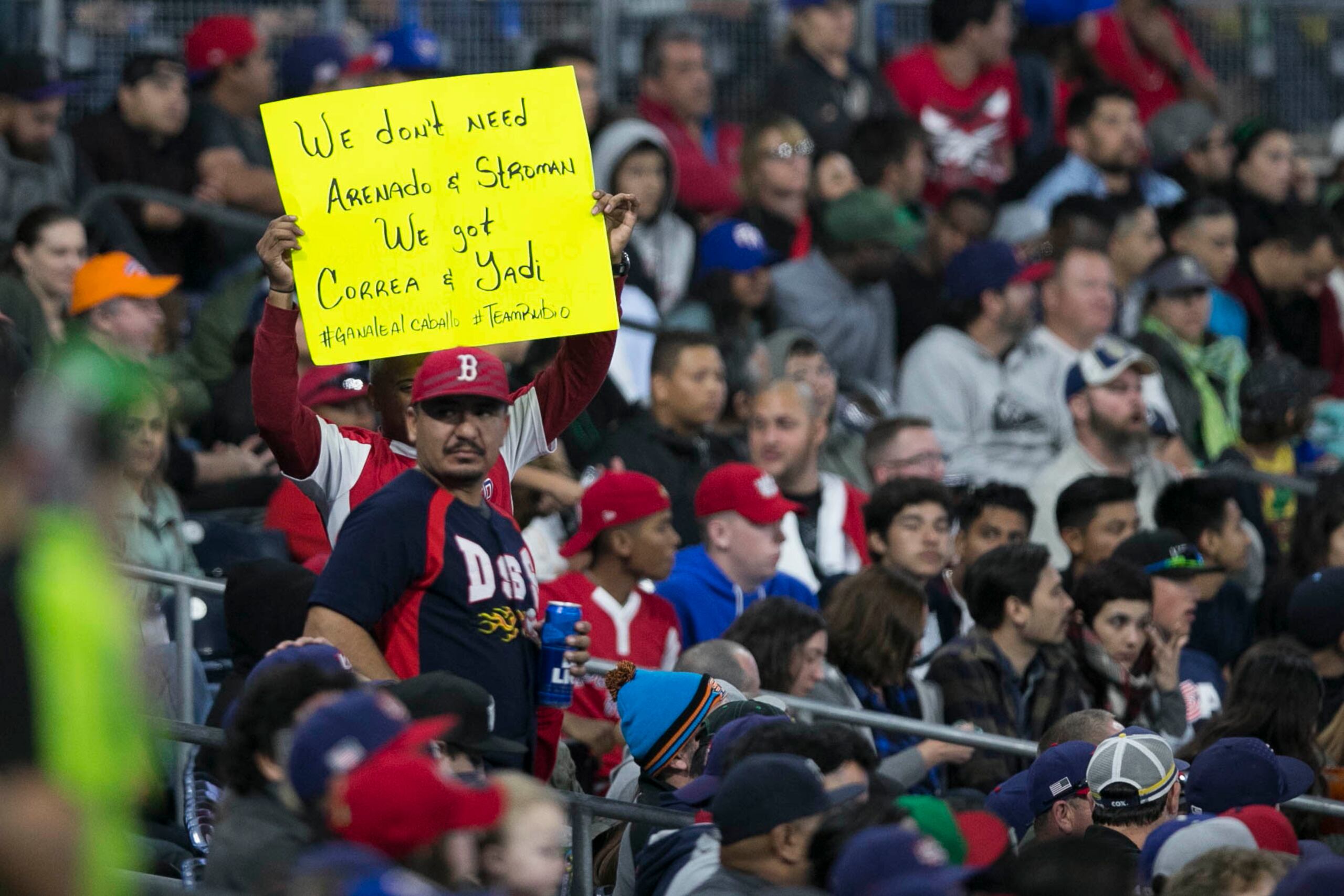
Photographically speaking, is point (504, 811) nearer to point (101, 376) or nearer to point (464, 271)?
point (101, 376)

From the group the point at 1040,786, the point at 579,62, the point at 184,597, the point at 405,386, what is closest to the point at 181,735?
the point at 405,386

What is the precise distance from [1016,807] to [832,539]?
3.21 metres

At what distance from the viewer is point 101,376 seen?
10.8 feet

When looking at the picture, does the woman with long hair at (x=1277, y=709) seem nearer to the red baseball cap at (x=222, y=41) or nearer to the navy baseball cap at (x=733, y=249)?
the navy baseball cap at (x=733, y=249)

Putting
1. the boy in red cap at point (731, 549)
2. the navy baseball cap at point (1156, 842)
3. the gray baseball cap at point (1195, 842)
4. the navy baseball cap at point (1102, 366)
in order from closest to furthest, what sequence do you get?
the gray baseball cap at point (1195, 842) < the navy baseball cap at point (1156, 842) < the boy in red cap at point (731, 549) < the navy baseball cap at point (1102, 366)

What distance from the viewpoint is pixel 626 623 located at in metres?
7.64

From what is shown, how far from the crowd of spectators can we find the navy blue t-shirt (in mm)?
12

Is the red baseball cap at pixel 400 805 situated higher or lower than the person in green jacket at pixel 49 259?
lower

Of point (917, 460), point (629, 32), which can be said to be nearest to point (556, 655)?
point (917, 460)

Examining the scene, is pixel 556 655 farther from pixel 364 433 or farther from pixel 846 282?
pixel 846 282

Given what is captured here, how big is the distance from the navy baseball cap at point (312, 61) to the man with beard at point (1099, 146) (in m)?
4.11

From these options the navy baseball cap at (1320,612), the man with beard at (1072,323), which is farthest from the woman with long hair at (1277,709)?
the man with beard at (1072,323)

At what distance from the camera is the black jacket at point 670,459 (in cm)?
908

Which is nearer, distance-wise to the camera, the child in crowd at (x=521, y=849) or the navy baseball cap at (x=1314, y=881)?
the child in crowd at (x=521, y=849)
